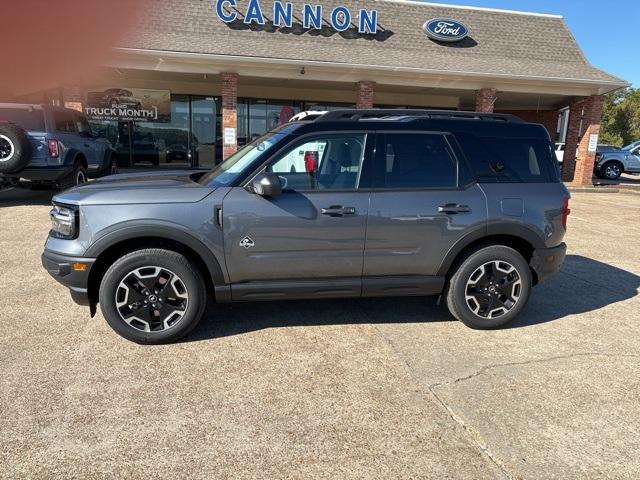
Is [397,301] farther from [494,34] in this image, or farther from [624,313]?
[494,34]

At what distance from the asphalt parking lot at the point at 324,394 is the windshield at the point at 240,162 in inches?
50.4

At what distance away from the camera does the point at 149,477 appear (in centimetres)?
243

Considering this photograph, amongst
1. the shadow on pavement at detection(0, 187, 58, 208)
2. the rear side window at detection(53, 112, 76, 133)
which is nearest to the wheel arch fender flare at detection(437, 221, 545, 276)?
the rear side window at detection(53, 112, 76, 133)

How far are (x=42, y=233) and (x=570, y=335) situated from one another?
730 centimetres

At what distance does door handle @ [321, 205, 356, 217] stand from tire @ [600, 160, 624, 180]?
856 inches

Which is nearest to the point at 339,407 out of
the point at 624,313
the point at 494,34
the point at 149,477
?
the point at 149,477

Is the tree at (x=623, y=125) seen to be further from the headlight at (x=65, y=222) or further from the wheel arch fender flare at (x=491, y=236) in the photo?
the headlight at (x=65, y=222)

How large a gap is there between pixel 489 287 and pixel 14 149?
8179 mm

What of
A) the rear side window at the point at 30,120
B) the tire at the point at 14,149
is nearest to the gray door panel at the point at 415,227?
the tire at the point at 14,149

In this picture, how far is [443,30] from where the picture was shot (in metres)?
15.9

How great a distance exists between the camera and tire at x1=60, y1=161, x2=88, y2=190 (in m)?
9.76

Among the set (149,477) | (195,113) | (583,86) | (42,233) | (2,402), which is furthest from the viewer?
(195,113)

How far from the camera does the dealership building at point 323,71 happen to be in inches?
539

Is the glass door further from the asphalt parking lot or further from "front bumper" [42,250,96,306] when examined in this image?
"front bumper" [42,250,96,306]
